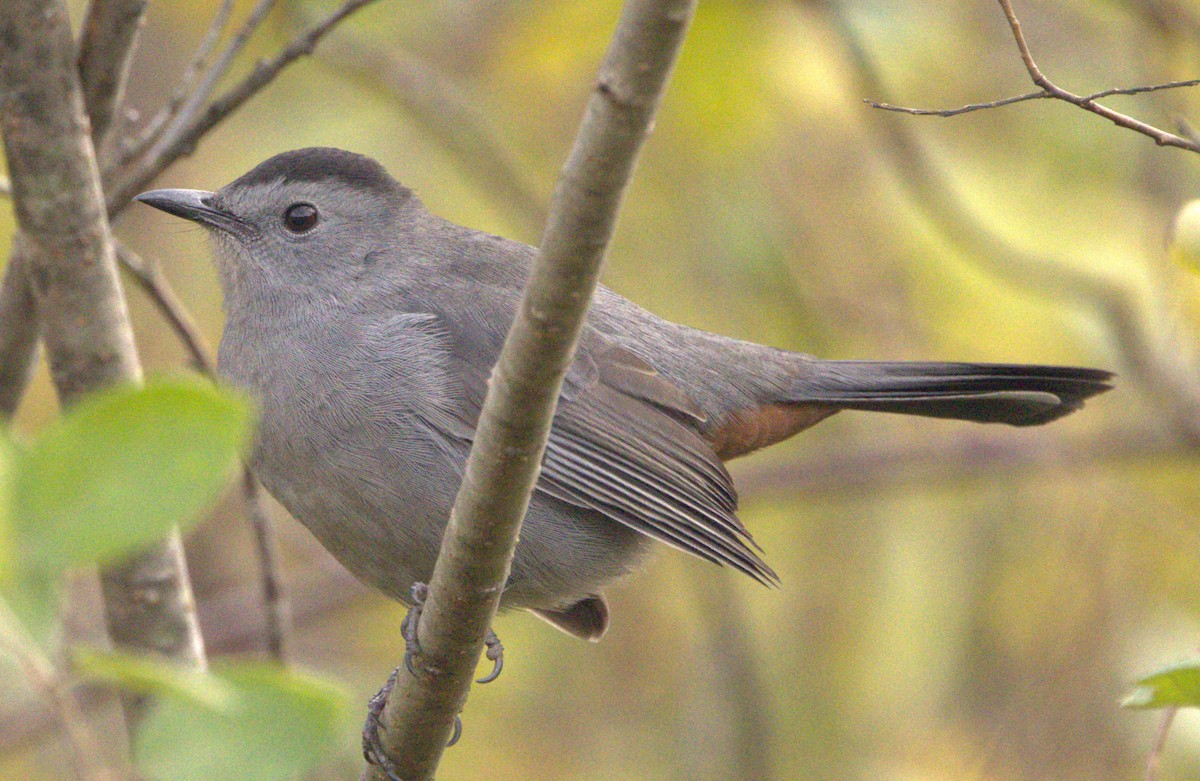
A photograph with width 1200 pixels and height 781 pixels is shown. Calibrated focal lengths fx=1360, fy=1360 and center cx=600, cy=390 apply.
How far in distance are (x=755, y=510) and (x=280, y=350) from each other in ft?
9.82

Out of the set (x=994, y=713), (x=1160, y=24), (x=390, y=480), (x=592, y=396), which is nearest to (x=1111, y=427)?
(x=994, y=713)

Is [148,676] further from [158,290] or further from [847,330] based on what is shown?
[847,330]

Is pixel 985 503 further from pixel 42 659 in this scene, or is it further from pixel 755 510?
pixel 42 659

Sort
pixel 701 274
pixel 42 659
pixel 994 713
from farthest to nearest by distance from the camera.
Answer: pixel 701 274 → pixel 994 713 → pixel 42 659

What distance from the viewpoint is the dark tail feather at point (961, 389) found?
12.9 feet

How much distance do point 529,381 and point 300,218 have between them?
226cm

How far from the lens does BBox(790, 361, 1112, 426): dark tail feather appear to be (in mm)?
3934

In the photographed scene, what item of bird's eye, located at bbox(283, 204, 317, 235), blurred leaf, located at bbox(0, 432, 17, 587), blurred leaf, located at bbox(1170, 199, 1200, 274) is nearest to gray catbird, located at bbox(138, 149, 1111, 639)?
bird's eye, located at bbox(283, 204, 317, 235)

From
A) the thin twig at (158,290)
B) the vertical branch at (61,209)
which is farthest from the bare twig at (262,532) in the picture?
the vertical branch at (61,209)

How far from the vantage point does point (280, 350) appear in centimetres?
355

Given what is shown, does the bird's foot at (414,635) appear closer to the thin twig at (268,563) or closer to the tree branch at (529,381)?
the tree branch at (529,381)

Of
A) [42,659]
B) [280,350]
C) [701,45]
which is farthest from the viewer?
[701,45]

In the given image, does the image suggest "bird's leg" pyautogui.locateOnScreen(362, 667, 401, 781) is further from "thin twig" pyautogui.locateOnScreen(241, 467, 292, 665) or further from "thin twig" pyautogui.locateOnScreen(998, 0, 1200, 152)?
"thin twig" pyautogui.locateOnScreen(998, 0, 1200, 152)

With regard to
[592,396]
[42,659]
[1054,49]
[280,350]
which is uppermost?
[1054,49]
